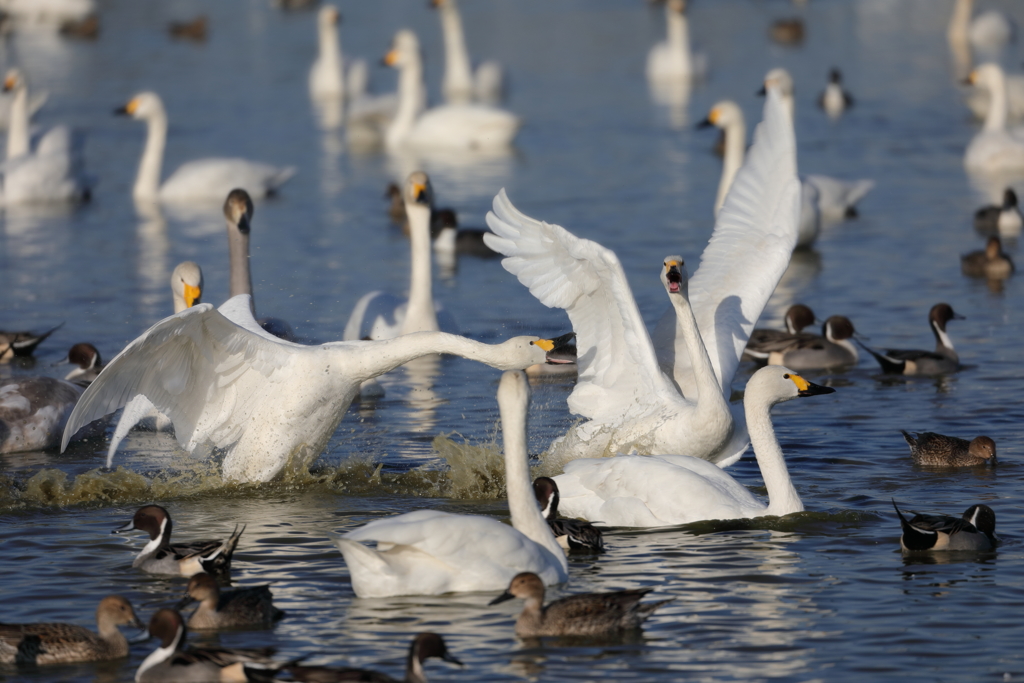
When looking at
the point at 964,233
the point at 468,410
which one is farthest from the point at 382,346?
the point at 964,233

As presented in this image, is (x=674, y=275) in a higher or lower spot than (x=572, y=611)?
higher

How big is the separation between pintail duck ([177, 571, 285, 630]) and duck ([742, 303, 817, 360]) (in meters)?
7.08

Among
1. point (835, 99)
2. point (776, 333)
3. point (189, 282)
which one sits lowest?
point (776, 333)

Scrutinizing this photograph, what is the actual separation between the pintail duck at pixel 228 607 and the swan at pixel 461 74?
1033 inches

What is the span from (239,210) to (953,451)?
5778 millimetres

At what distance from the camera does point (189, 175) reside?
2211 centimetres

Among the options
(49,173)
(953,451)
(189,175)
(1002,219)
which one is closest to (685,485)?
(953,451)

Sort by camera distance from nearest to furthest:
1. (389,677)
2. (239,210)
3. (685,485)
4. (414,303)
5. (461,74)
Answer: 1. (389,677)
2. (685,485)
3. (239,210)
4. (414,303)
5. (461,74)

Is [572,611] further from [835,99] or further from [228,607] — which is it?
[835,99]

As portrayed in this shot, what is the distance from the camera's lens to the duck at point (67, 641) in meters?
6.66

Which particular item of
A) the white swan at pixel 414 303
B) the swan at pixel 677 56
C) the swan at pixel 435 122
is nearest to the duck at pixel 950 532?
the white swan at pixel 414 303

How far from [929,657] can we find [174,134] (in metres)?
23.7

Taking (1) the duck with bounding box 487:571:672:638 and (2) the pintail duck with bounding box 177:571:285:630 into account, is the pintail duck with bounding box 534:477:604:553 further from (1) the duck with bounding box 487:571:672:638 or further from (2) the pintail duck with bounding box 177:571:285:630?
(2) the pintail duck with bounding box 177:571:285:630

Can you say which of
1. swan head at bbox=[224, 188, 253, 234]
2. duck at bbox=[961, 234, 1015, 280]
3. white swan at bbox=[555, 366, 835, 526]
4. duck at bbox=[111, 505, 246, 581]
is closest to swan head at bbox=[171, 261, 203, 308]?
swan head at bbox=[224, 188, 253, 234]
